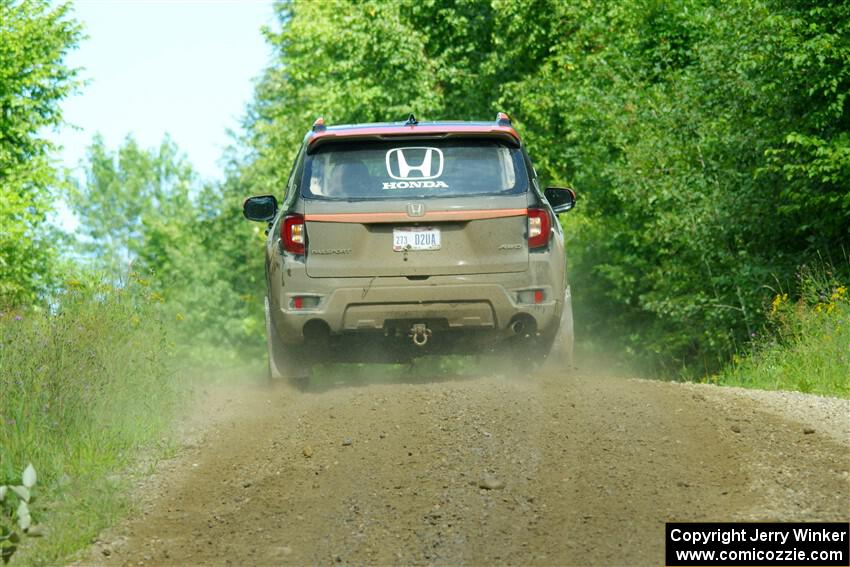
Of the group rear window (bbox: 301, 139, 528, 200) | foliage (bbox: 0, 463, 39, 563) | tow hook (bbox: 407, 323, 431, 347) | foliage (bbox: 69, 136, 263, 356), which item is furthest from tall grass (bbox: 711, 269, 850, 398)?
foliage (bbox: 69, 136, 263, 356)

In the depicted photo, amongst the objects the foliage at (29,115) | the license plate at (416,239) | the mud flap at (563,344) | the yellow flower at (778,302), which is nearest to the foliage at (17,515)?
the license plate at (416,239)

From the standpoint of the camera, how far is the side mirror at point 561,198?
11.0m

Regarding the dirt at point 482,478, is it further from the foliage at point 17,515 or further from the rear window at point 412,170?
the rear window at point 412,170

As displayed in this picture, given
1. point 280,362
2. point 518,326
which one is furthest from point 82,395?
point 518,326

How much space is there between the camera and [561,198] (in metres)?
11.1

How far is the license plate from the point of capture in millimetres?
9789

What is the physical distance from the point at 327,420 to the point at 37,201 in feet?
81.3

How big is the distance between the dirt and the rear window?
1603mm

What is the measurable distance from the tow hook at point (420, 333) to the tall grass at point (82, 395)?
2.08 metres

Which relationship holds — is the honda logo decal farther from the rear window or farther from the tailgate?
the tailgate

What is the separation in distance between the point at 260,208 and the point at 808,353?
206 inches

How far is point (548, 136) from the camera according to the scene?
30.5 meters

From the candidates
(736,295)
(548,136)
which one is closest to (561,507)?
(736,295)

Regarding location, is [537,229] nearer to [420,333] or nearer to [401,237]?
[401,237]
